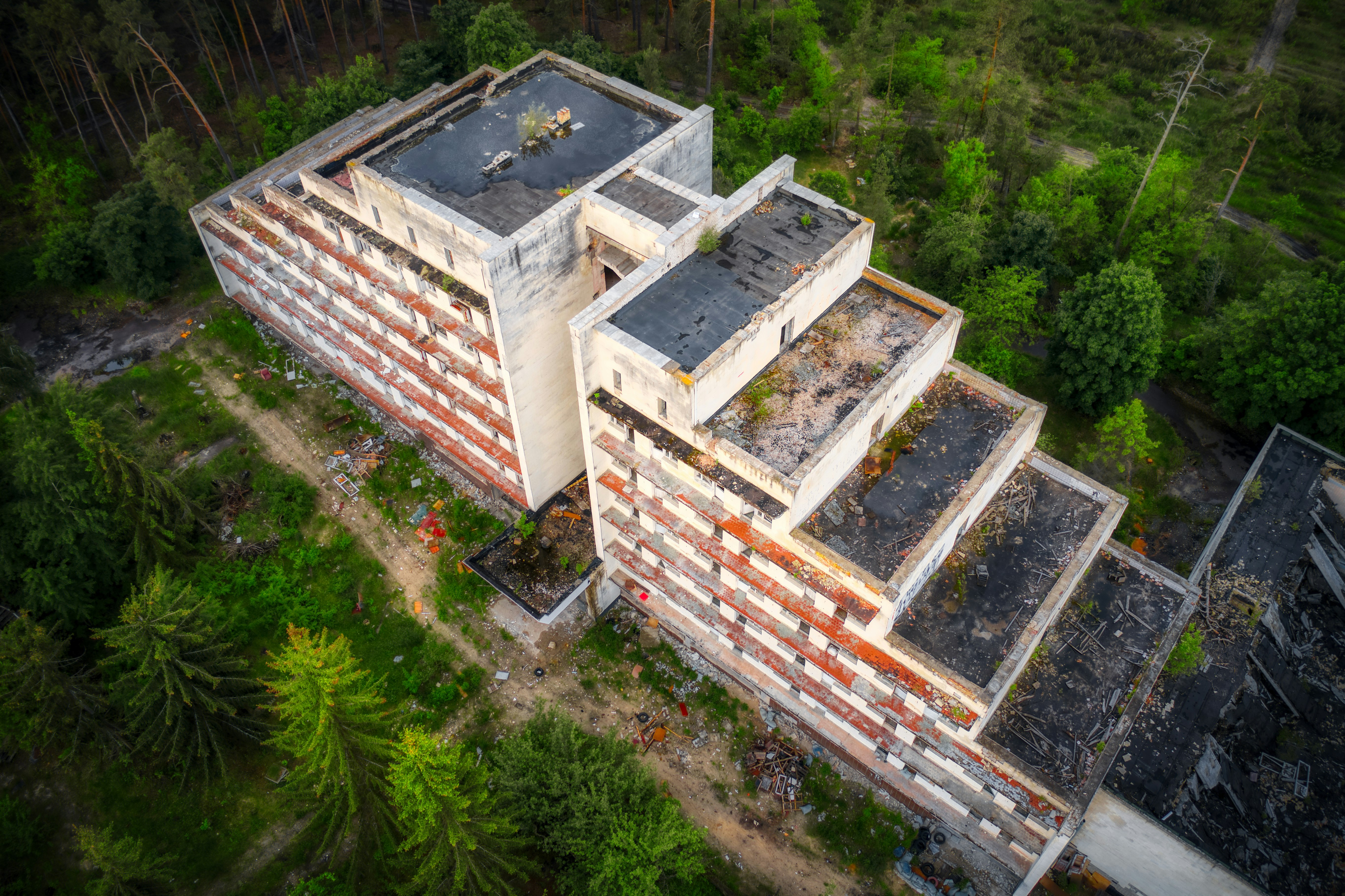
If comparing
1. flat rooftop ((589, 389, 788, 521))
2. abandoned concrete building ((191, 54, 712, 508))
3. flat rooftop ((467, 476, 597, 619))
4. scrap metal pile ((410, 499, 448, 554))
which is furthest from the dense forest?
flat rooftop ((589, 389, 788, 521))

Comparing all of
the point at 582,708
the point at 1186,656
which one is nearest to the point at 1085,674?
the point at 1186,656

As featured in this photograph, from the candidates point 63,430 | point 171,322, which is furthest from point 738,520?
point 171,322

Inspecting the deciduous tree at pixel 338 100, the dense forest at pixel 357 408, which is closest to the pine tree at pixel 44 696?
the dense forest at pixel 357 408

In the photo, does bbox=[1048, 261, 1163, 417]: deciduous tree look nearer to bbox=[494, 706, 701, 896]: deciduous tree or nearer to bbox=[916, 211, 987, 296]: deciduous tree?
bbox=[916, 211, 987, 296]: deciduous tree

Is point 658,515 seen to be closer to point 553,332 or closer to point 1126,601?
point 553,332

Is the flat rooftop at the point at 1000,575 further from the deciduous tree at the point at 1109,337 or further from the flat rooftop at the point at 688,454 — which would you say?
the deciduous tree at the point at 1109,337

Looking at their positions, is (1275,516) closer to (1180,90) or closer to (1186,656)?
(1186,656)
